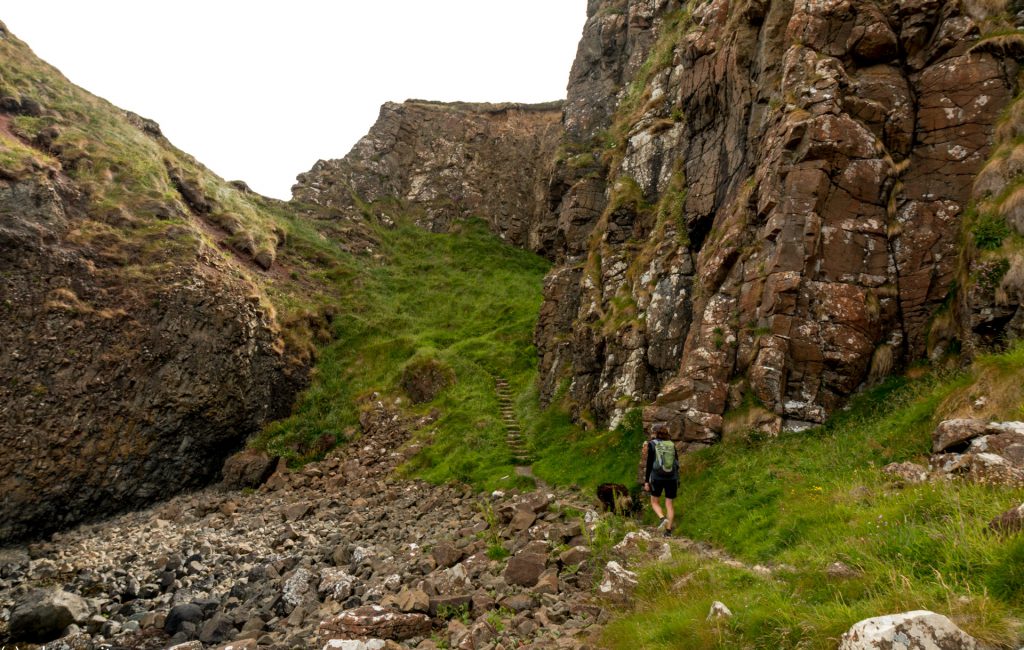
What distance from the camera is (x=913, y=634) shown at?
13.1ft

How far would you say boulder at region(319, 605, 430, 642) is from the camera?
10.5 metres

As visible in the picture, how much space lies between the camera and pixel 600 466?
2002 centimetres

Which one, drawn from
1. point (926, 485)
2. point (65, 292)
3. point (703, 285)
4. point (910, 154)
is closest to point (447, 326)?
point (65, 292)

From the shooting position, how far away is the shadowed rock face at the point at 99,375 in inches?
929

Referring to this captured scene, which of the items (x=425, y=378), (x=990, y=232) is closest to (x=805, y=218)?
(x=990, y=232)

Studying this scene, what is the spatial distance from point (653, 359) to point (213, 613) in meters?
16.5

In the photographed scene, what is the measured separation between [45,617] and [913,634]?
65.4 ft

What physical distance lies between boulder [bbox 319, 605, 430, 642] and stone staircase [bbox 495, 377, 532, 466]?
13.4m

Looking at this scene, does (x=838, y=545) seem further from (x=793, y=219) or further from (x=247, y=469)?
(x=247, y=469)

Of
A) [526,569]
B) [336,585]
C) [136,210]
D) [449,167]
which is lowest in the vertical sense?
[336,585]

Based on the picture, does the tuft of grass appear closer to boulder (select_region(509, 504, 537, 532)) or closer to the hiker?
the hiker

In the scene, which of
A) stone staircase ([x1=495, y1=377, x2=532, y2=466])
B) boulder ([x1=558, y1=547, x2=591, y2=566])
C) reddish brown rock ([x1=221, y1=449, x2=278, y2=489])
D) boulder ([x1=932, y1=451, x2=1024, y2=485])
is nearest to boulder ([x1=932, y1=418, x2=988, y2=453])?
boulder ([x1=932, y1=451, x2=1024, y2=485])

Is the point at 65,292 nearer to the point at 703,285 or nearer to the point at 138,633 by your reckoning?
the point at 138,633

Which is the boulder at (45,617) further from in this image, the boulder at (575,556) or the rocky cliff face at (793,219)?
the rocky cliff face at (793,219)
